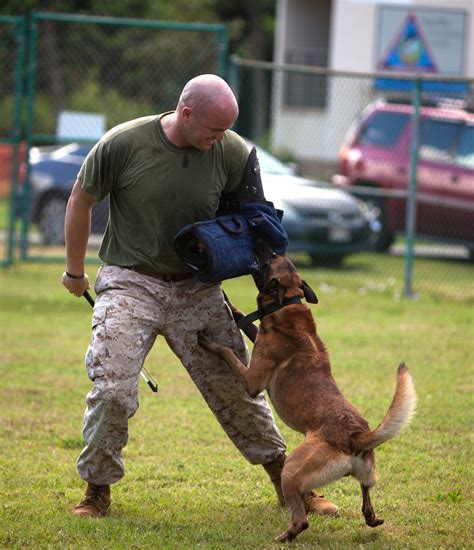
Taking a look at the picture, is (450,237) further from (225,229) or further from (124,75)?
(124,75)

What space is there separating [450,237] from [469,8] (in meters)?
9.63

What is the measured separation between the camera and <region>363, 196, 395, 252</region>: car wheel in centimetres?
1355

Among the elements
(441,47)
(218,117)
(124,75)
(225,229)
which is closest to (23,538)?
(225,229)

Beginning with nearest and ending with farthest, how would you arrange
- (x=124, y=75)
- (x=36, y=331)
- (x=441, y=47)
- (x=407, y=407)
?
1. (x=407, y=407)
2. (x=36, y=331)
3. (x=441, y=47)
4. (x=124, y=75)

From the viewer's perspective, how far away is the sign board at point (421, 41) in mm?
19297

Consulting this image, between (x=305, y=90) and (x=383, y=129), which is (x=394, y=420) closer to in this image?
(x=383, y=129)

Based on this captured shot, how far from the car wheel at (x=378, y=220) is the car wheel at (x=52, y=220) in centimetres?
391

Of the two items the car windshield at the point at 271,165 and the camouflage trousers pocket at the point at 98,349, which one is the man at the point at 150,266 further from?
the car windshield at the point at 271,165

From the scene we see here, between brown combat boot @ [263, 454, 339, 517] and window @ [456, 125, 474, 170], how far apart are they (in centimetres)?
949

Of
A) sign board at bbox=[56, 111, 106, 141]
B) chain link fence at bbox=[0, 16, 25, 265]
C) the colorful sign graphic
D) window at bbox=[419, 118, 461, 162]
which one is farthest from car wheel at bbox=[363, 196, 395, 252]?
the colorful sign graphic

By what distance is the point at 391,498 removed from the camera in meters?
5.07

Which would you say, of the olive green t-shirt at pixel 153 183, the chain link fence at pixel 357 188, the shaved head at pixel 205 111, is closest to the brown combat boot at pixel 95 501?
the olive green t-shirt at pixel 153 183

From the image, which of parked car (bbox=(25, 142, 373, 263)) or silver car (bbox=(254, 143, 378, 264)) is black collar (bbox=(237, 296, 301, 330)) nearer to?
parked car (bbox=(25, 142, 373, 263))

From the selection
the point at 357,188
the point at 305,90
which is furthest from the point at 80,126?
the point at 305,90
